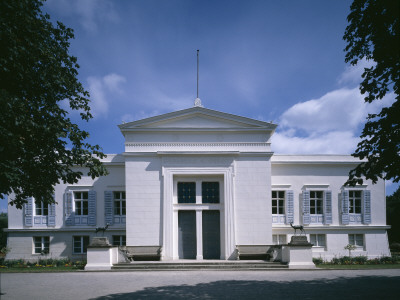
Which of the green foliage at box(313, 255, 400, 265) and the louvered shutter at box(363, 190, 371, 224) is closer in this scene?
the green foliage at box(313, 255, 400, 265)

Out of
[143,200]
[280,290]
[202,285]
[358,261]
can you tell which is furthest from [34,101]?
[358,261]

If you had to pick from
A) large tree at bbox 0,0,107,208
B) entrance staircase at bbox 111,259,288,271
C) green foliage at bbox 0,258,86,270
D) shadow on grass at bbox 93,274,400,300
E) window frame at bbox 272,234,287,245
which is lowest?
green foliage at bbox 0,258,86,270

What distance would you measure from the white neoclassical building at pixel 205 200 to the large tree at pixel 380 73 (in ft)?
31.1

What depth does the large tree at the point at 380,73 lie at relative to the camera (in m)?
7.95

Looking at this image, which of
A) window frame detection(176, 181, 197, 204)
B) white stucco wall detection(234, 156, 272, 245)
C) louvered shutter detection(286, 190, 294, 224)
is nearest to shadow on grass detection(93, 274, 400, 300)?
white stucco wall detection(234, 156, 272, 245)

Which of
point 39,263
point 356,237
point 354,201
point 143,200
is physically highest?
point 143,200

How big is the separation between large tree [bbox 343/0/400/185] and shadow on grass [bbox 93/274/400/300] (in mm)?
3041

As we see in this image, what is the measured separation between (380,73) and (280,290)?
6.38 metres

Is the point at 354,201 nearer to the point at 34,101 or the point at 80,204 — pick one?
the point at 80,204

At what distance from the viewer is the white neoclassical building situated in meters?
18.0

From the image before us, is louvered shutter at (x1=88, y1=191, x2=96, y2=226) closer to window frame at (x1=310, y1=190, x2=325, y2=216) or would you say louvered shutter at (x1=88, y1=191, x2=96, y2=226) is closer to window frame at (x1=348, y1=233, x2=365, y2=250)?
window frame at (x1=310, y1=190, x2=325, y2=216)

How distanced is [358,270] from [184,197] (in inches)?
348

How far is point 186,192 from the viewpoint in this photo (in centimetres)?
1858

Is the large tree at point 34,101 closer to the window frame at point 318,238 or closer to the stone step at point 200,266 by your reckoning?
the stone step at point 200,266
